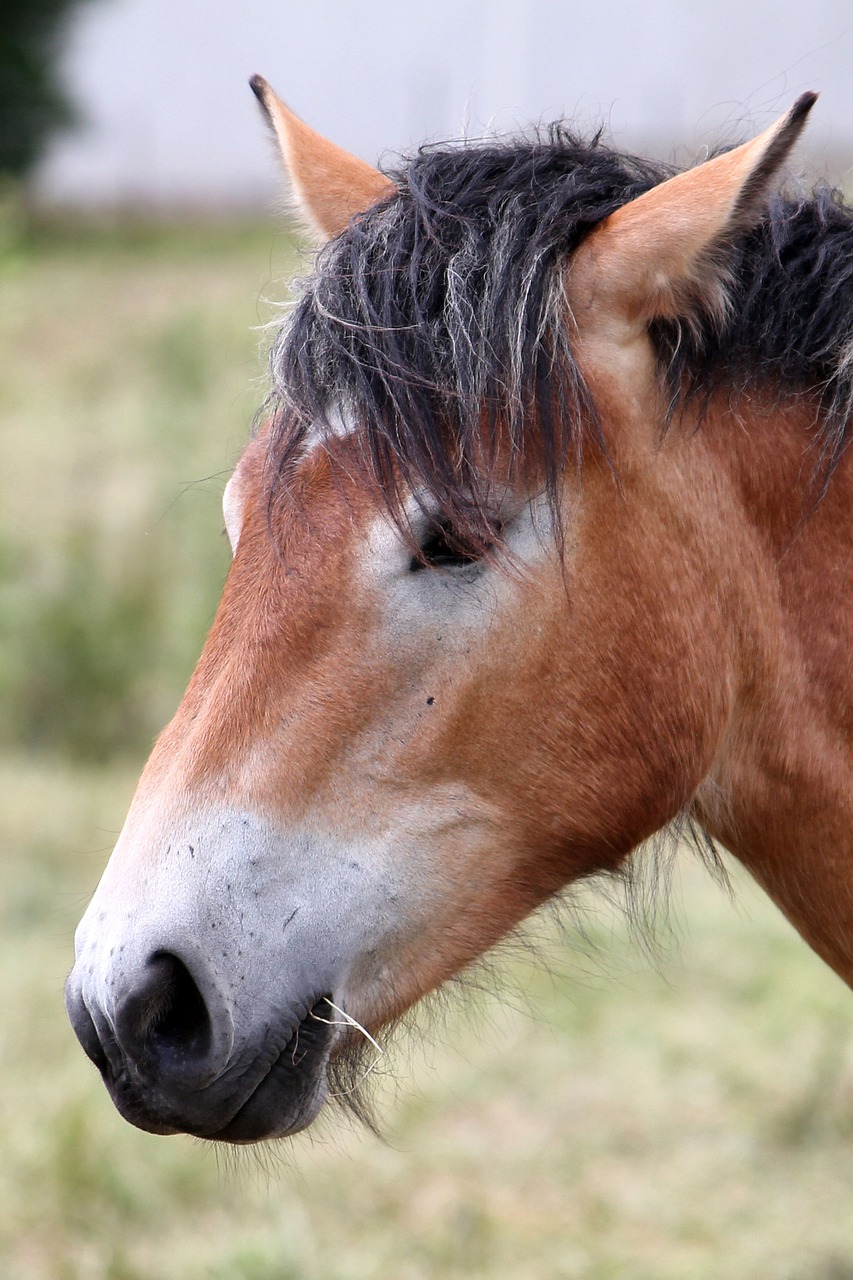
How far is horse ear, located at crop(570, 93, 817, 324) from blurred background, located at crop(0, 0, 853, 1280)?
66 cm

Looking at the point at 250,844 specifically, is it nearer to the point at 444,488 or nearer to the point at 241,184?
the point at 444,488

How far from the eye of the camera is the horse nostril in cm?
170

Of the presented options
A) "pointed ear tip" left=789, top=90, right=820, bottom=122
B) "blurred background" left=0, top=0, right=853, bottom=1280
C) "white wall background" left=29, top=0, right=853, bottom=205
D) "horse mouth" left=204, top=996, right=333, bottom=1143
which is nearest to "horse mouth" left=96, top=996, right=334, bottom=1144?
"horse mouth" left=204, top=996, right=333, bottom=1143

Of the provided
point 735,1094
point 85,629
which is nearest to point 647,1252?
point 735,1094

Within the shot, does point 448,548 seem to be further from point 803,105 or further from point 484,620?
point 803,105

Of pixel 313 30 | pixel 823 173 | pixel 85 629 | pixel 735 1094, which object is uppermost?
pixel 823 173

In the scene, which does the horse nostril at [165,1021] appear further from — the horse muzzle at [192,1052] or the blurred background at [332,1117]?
the blurred background at [332,1117]

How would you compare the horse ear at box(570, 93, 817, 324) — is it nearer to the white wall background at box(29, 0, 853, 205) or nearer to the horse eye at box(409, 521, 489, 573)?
the horse eye at box(409, 521, 489, 573)

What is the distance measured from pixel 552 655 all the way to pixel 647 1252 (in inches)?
97.6

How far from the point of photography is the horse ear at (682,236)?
1.77 metres

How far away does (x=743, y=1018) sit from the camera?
495 centimetres

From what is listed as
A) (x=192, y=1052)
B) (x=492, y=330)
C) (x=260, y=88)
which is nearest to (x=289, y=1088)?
(x=192, y=1052)

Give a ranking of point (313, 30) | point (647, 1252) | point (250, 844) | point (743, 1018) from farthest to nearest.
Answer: point (313, 30) < point (743, 1018) < point (647, 1252) < point (250, 844)

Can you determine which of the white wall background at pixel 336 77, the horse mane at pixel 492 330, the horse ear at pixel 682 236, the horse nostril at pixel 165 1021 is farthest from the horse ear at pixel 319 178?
the white wall background at pixel 336 77
